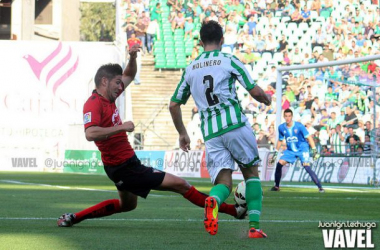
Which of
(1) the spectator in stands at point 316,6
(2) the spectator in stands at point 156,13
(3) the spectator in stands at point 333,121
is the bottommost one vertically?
(3) the spectator in stands at point 333,121

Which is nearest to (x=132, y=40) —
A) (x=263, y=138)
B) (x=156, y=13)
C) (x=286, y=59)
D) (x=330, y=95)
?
(x=156, y=13)

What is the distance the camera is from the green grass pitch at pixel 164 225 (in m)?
7.19

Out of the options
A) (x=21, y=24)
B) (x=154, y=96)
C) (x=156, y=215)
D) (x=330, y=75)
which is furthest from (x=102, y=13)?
(x=156, y=215)

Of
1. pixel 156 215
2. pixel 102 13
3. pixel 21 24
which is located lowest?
pixel 156 215

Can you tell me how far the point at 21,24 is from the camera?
41281 millimetres

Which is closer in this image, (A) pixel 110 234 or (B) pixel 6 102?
(A) pixel 110 234

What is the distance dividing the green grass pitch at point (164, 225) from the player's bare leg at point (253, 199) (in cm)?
10

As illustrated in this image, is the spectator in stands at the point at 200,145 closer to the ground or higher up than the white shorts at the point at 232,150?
closer to the ground

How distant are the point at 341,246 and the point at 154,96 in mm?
29878

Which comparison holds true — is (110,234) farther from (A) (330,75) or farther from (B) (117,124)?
(A) (330,75)

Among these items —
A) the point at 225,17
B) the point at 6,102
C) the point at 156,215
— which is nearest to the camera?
the point at 156,215

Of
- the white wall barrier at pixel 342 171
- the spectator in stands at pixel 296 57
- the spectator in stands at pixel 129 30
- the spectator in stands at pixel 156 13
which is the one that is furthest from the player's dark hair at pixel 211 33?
the spectator in stands at pixel 156 13

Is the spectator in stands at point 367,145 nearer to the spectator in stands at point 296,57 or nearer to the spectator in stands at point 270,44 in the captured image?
the spectator in stands at point 296,57

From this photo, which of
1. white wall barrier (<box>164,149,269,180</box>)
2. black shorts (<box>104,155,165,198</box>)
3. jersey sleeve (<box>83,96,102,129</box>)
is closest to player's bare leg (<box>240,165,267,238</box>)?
black shorts (<box>104,155,165,198</box>)
